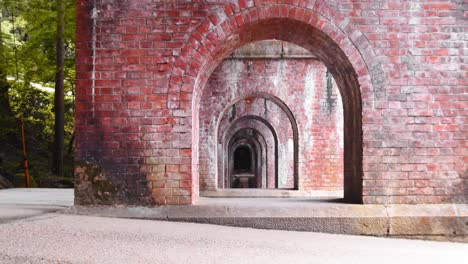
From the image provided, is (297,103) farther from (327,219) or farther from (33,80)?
(33,80)

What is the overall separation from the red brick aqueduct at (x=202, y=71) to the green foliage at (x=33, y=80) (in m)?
9.76

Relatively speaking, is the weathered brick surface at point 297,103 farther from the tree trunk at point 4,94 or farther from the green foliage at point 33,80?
the tree trunk at point 4,94

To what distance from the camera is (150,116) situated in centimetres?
576

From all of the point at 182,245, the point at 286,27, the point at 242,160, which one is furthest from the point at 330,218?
the point at 242,160

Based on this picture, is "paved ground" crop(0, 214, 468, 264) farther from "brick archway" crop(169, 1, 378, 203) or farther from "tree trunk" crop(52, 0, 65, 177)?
"tree trunk" crop(52, 0, 65, 177)

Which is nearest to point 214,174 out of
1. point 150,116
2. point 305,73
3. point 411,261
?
point 305,73

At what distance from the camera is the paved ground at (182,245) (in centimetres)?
359

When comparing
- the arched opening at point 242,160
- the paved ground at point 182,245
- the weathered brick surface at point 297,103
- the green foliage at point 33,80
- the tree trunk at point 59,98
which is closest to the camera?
the paved ground at point 182,245

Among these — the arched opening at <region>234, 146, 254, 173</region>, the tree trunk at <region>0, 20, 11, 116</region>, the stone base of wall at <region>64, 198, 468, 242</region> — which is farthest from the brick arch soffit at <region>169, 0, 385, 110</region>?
the arched opening at <region>234, 146, 254, 173</region>

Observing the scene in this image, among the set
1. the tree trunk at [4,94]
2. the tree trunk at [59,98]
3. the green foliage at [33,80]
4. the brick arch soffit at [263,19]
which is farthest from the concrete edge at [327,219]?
the tree trunk at [4,94]

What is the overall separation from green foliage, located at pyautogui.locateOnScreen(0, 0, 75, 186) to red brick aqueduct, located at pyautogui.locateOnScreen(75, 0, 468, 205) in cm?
976

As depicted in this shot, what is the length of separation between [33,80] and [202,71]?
11916 mm

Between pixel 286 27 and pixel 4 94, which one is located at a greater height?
pixel 4 94

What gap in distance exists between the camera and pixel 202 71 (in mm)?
6133
